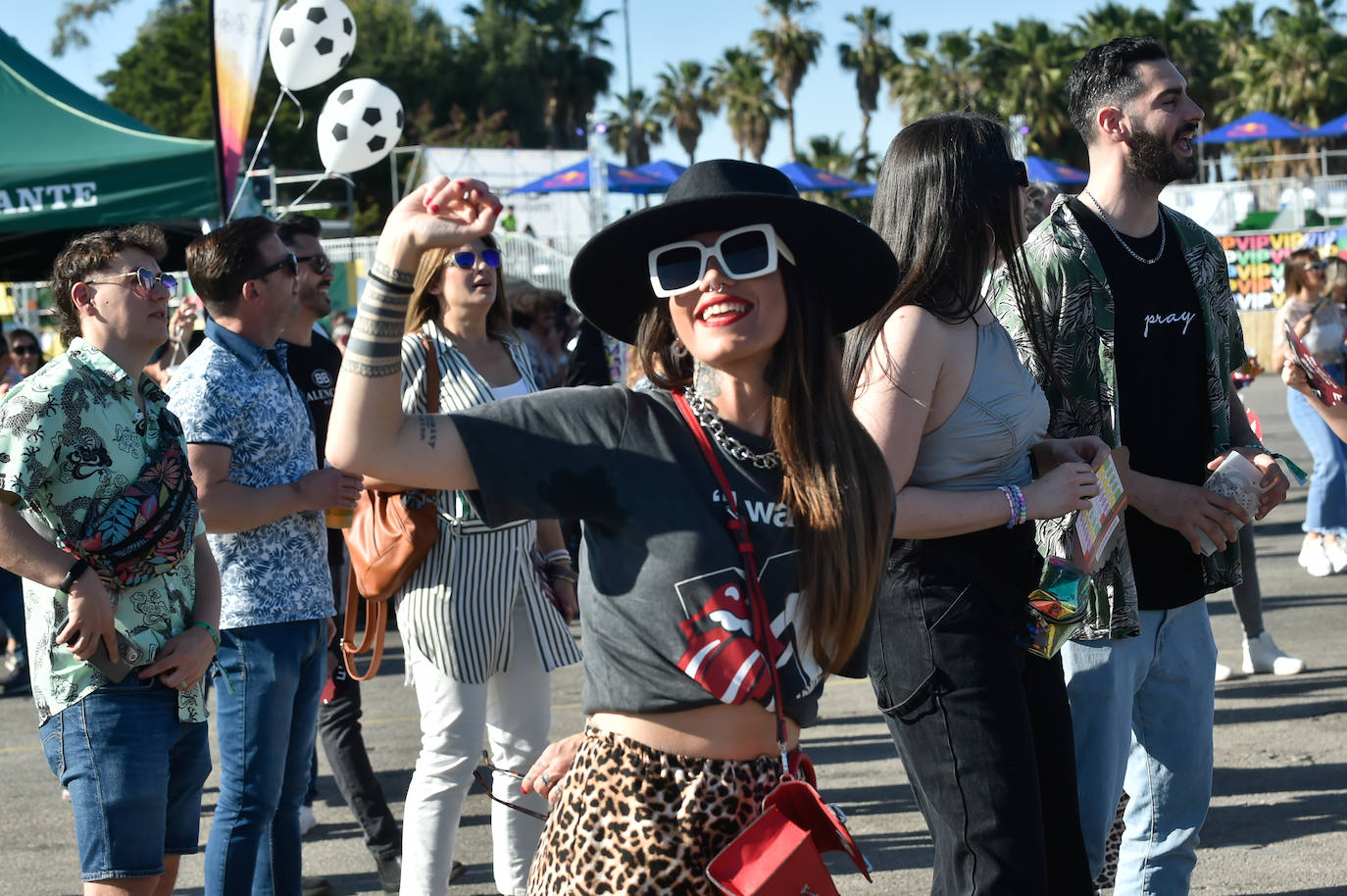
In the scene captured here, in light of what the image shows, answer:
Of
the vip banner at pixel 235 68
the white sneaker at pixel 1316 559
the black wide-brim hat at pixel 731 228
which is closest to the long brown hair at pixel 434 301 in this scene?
the black wide-brim hat at pixel 731 228

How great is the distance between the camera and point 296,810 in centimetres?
418

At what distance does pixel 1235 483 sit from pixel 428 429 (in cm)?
220

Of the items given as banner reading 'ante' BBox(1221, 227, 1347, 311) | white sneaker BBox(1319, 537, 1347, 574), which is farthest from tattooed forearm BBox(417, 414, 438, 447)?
banner reading 'ante' BBox(1221, 227, 1347, 311)

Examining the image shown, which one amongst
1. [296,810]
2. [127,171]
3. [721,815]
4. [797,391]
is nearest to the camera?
[721,815]

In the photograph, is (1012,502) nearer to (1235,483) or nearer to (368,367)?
(1235,483)

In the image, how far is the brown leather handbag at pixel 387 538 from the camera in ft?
13.4

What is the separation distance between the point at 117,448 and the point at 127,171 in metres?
6.25

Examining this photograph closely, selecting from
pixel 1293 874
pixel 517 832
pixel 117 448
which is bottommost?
pixel 1293 874

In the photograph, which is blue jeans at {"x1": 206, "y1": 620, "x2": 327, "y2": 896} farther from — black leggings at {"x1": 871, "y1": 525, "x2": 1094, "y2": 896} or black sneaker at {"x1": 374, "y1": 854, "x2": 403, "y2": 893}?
black leggings at {"x1": 871, "y1": 525, "x2": 1094, "y2": 896}

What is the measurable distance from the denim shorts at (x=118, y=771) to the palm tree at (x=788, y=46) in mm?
57463

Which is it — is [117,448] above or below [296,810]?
above

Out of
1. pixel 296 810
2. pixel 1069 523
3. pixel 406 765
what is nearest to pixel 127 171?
pixel 406 765

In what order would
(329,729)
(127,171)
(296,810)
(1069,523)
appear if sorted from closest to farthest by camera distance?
1. (1069,523)
2. (296,810)
3. (329,729)
4. (127,171)

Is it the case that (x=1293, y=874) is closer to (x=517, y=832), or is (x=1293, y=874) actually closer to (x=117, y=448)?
(x=517, y=832)
